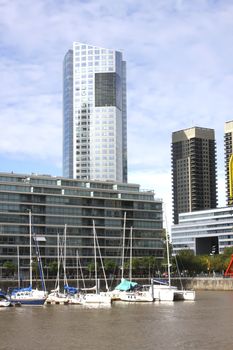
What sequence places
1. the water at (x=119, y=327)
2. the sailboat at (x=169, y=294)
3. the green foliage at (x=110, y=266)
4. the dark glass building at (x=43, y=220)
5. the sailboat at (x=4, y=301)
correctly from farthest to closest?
the green foliage at (x=110, y=266) < the dark glass building at (x=43, y=220) < the sailboat at (x=169, y=294) < the sailboat at (x=4, y=301) < the water at (x=119, y=327)

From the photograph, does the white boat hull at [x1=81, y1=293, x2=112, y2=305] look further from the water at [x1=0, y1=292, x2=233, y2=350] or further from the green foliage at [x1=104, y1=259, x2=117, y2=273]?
the green foliage at [x1=104, y1=259, x2=117, y2=273]

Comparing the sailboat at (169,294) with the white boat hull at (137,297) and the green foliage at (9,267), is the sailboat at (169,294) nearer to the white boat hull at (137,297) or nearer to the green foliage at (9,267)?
the white boat hull at (137,297)

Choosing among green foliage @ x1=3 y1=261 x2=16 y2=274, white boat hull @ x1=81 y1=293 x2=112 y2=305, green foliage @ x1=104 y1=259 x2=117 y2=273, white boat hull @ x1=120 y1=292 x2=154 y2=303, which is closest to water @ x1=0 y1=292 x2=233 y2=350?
white boat hull @ x1=81 y1=293 x2=112 y2=305

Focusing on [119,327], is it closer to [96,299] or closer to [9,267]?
[96,299]

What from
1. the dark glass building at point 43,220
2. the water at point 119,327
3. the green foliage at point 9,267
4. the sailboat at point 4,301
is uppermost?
the dark glass building at point 43,220

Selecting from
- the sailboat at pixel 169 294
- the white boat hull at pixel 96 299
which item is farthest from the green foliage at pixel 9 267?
the white boat hull at pixel 96 299

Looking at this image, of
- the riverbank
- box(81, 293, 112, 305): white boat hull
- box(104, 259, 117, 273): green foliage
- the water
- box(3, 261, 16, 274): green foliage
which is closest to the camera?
the water

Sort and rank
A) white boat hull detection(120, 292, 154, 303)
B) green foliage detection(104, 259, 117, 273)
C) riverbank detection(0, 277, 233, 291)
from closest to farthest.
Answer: white boat hull detection(120, 292, 154, 303) < riverbank detection(0, 277, 233, 291) < green foliage detection(104, 259, 117, 273)

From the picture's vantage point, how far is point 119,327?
7712cm

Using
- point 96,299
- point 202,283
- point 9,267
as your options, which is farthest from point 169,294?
point 9,267

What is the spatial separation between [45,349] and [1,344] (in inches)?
229

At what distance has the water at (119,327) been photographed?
6278 cm

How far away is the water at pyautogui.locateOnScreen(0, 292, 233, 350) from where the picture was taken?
62781 millimetres

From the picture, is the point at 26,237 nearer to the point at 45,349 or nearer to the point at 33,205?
the point at 33,205
